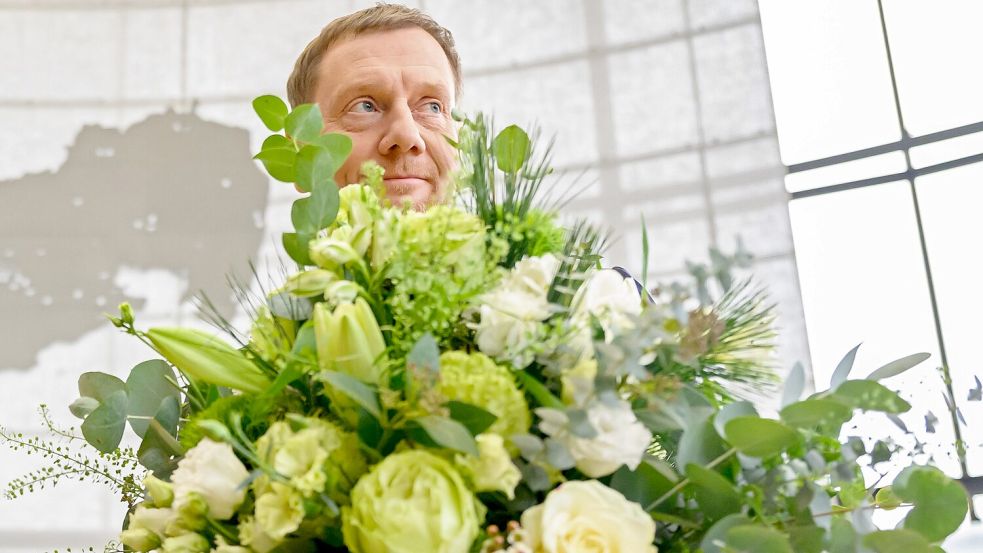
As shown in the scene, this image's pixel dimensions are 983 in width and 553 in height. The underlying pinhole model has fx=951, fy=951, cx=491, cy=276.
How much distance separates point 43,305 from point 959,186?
286cm

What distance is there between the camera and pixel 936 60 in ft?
10.1

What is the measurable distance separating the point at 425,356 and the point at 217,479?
0.41 feet

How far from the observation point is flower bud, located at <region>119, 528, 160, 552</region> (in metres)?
0.51

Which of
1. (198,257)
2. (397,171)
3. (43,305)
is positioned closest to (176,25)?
(198,257)

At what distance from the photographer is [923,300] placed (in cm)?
293

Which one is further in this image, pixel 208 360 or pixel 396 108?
pixel 396 108

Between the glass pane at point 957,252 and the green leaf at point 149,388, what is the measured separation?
272cm

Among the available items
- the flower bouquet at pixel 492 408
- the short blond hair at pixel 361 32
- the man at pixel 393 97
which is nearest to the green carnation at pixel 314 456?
the flower bouquet at pixel 492 408

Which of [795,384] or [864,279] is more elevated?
[864,279]

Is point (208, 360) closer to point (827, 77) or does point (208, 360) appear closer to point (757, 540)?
point (757, 540)

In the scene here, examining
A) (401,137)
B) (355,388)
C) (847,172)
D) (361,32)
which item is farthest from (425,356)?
(847,172)

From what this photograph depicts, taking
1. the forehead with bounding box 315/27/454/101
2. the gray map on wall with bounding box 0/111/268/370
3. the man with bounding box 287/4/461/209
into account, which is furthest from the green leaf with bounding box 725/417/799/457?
the gray map on wall with bounding box 0/111/268/370

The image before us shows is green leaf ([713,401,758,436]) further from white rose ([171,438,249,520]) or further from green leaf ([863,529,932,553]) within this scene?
white rose ([171,438,249,520])

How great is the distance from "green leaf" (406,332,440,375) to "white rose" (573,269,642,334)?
0.08 meters
